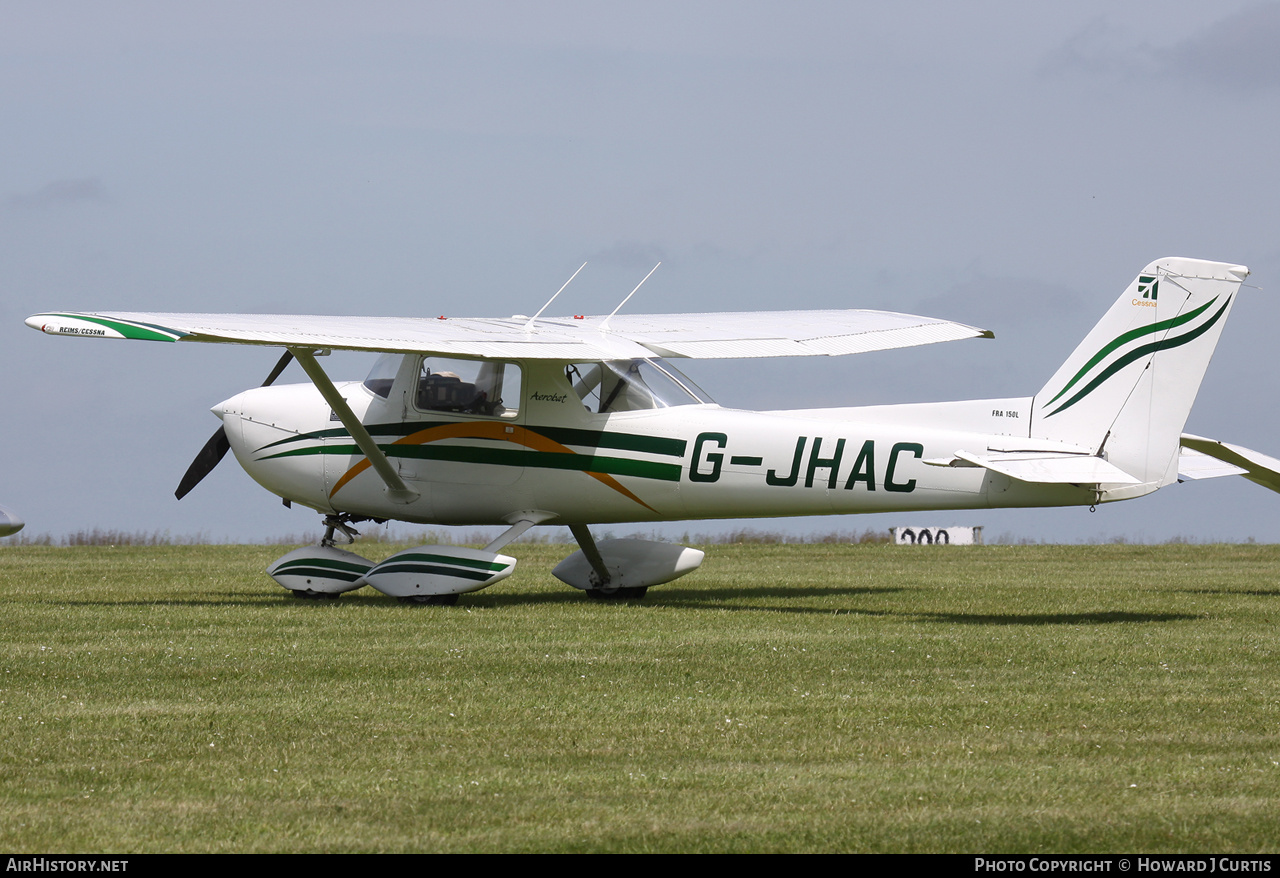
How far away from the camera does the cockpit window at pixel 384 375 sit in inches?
568

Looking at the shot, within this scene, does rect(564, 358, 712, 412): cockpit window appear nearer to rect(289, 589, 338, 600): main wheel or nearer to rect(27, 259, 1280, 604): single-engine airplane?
rect(27, 259, 1280, 604): single-engine airplane

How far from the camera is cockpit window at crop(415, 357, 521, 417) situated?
14.0m

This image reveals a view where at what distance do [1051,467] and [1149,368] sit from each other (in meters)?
1.19

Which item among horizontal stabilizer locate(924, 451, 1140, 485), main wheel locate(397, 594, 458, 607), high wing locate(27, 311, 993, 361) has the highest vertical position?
high wing locate(27, 311, 993, 361)

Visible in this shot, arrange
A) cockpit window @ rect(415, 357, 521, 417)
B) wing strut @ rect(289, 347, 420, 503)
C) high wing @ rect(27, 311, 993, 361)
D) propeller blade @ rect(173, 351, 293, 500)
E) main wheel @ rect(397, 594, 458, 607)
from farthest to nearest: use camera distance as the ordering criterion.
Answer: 1. propeller blade @ rect(173, 351, 293, 500)
2. cockpit window @ rect(415, 357, 521, 417)
3. main wheel @ rect(397, 594, 458, 607)
4. wing strut @ rect(289, 347, 420, 503)
5. high wing @ rect(27, 311, 993, 361)

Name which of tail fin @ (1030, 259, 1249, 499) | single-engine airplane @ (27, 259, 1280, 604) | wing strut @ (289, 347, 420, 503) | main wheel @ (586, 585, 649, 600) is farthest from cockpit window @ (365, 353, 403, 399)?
tail fin @ (1030, 259, 1249, 499)

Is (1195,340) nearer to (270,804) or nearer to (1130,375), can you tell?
(1130,375)

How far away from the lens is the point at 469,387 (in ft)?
46.3

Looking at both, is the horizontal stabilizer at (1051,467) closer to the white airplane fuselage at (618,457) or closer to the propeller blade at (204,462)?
the white airplane fuselage at (618,457)

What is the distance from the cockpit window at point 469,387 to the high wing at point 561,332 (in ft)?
1.12

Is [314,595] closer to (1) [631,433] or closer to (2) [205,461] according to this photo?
(2) [205,461]

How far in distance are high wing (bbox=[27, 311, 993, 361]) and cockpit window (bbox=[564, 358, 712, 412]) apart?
9.0 inches

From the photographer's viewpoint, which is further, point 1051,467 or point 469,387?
point 469,387

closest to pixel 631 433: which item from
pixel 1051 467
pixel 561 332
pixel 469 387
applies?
pixel 561 332
